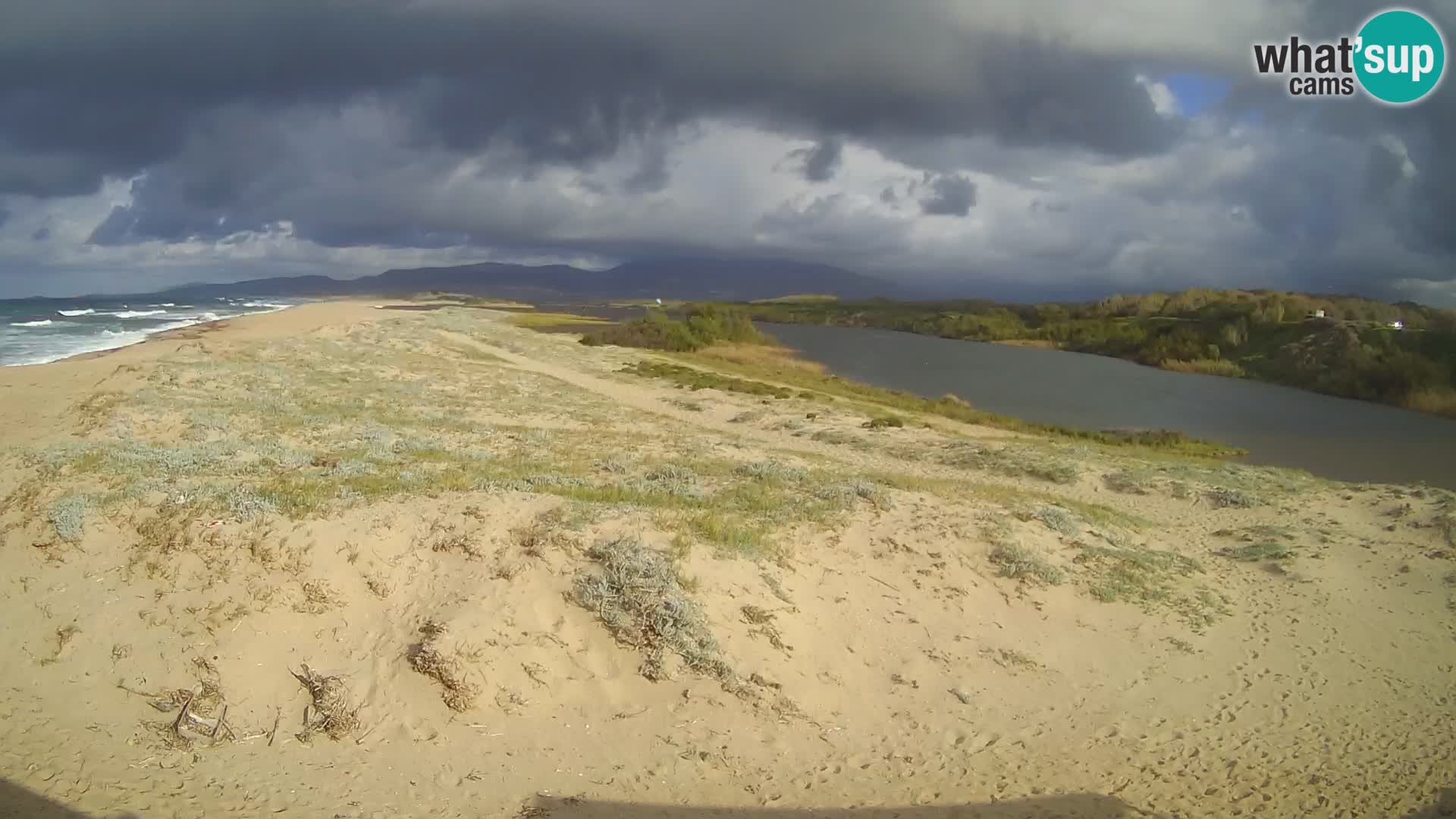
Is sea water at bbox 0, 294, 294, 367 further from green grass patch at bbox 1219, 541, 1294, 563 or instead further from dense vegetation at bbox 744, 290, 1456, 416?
dense vegetation at bbox 744, 290, 1456, 416

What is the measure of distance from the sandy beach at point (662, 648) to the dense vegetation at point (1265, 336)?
135 ft

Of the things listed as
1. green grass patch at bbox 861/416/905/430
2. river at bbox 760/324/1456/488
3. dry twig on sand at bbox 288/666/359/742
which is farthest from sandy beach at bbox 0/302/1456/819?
river at bbox 760/324/1456/488

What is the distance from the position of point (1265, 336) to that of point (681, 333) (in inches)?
1764

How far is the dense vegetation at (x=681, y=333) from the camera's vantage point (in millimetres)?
60938

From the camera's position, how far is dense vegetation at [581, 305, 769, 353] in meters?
60.9

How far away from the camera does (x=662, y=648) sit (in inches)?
313

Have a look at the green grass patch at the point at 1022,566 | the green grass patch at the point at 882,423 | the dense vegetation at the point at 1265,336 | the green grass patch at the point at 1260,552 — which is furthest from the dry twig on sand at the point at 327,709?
the dense vegetation at the point at 1265,336

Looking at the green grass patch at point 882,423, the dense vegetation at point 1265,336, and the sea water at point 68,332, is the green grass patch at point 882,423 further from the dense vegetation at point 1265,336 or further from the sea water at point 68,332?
the sea water at point 68,332

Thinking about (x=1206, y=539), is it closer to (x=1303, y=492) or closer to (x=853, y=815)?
(x=1303, y=492)

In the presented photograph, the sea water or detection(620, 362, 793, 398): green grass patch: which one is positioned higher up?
the sea water

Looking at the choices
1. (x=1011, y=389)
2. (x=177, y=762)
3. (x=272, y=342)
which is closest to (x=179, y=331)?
(x=272, y=342)

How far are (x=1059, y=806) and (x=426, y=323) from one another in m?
65.0

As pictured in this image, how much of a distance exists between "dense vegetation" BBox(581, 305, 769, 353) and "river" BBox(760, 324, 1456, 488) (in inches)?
253

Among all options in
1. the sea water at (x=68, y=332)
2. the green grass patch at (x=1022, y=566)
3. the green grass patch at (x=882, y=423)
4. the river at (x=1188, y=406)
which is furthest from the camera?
the sea water at (x=68, y=332)
